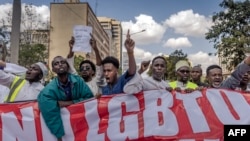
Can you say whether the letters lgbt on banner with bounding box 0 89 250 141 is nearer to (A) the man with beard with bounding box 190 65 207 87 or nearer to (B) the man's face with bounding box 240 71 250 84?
(B) the man's face with bounding box 240 71 250 84

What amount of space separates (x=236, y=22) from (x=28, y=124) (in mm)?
23387

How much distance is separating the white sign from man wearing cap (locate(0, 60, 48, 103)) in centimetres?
76

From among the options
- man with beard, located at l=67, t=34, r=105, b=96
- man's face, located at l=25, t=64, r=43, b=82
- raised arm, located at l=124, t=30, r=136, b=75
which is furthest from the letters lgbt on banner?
man with beard, located at l=67, t=34, r=105, b=96

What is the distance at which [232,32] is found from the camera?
2561 centimetres

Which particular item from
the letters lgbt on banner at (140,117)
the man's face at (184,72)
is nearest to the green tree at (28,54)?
the man's face at (184,72)

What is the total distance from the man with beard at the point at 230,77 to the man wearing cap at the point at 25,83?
2233mm

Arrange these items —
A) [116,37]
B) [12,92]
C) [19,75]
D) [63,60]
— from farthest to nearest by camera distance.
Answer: [116,37], [19,75], [12,92], [63,60]

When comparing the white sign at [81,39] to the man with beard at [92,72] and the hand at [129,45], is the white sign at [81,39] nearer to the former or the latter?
the man with beard at [92,72]

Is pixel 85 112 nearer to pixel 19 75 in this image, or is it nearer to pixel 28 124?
pixel 28 124

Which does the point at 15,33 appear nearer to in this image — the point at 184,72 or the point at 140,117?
the point at 184,72

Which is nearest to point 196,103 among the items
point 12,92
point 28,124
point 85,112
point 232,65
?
point 85,112

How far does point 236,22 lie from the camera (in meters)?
25.7

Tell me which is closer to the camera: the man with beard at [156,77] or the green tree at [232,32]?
the man with beard at [156,77]

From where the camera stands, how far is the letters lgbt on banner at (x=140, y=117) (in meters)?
4.25
